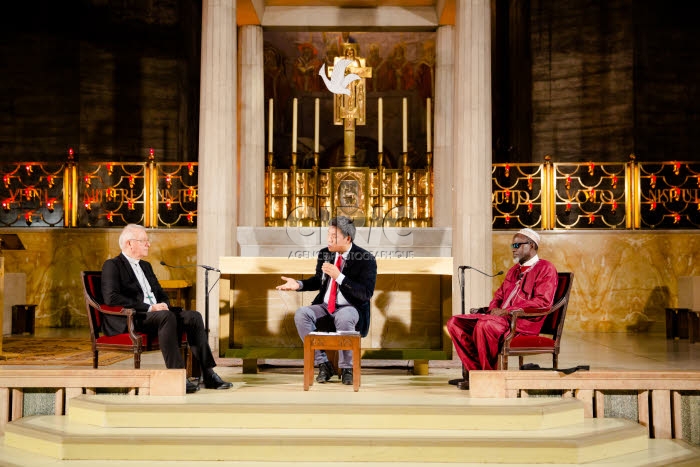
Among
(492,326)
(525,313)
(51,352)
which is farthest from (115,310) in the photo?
(525,313)

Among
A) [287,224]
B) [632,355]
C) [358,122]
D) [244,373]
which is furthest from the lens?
[287,224]

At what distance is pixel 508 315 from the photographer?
6.12m

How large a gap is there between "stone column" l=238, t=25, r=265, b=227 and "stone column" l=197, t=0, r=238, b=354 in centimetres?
176

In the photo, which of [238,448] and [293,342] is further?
[293,342]

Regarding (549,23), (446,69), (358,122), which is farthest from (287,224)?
(549,23)

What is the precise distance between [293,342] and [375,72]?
835 cm

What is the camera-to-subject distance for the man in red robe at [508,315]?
6.17 meters

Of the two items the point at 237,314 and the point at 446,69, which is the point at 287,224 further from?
the point at 237,314

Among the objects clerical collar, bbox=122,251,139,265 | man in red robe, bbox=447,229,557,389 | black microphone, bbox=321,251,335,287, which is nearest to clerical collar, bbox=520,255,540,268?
man in red robe, bbox=447,229,557,389

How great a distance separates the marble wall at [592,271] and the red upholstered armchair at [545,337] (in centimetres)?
475

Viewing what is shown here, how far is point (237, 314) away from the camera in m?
7.61

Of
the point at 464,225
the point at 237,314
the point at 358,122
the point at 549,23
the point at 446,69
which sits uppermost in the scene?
the point at 549,23

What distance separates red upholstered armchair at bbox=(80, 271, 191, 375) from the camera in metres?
6.14

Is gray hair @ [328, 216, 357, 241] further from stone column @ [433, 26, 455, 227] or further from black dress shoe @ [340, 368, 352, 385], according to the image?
stone column @ [433, 26, 455, 227]
